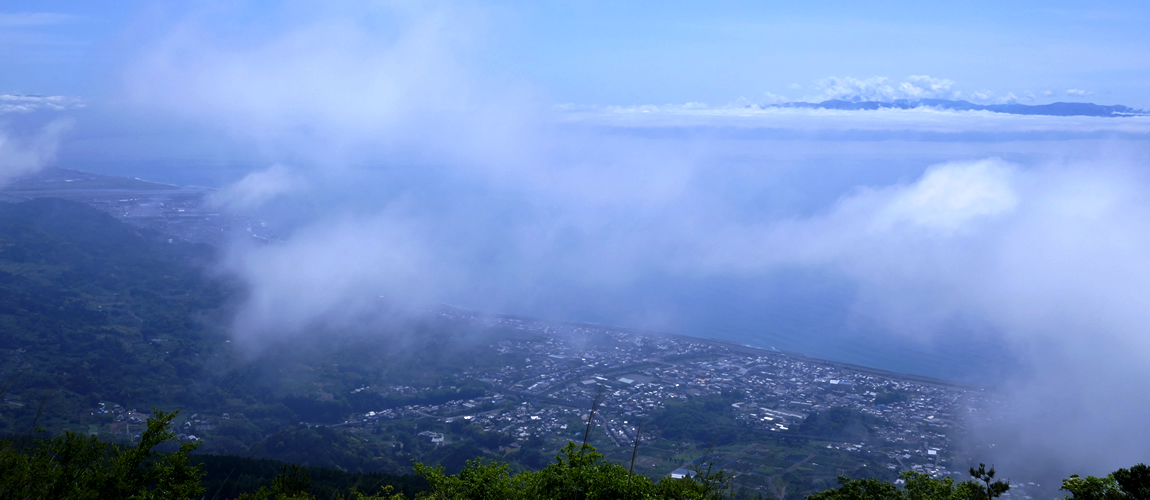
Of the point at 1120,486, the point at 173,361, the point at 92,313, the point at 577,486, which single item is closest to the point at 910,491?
the point at 1120,486

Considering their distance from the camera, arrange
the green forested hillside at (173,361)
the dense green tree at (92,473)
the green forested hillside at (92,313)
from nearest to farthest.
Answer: the dense green tree at (92,473), the green forested hillside at (173,361), the green forested hillside at (92,313)

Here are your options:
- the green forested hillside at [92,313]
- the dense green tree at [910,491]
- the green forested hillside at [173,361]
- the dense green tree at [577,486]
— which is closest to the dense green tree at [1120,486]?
the dense green tree at [910,491]

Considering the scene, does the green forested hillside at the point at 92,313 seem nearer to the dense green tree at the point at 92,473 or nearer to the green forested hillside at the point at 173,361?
the green forested hillside at the point at 173,361

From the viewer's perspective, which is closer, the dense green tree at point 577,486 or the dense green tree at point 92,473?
the dense green tree at point 92,473

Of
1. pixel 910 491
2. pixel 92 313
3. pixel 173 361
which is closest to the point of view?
pixel 910 491

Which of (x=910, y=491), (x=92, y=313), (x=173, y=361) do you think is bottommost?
(x=173, y=361)

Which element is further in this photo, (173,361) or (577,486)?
(173,361)

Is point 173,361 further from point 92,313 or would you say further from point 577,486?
point 577,486

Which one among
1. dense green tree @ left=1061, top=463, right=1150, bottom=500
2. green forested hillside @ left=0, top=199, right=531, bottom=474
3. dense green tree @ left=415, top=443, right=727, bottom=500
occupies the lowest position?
green forested hillside @ left=0, top=199, right=531, bottom=474

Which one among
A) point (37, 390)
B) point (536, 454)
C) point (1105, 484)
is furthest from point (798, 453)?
point (37, 390)

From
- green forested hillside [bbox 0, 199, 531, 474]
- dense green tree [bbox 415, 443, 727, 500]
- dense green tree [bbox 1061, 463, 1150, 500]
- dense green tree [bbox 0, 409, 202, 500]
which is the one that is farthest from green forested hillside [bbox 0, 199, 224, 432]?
dense green tree [bbox 1061, 463, 1150, 500]

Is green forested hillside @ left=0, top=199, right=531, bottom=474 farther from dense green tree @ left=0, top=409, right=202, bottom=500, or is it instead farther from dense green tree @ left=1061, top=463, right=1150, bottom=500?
dense green tree @ left=1061, top=463, right=1150, bottom=500
